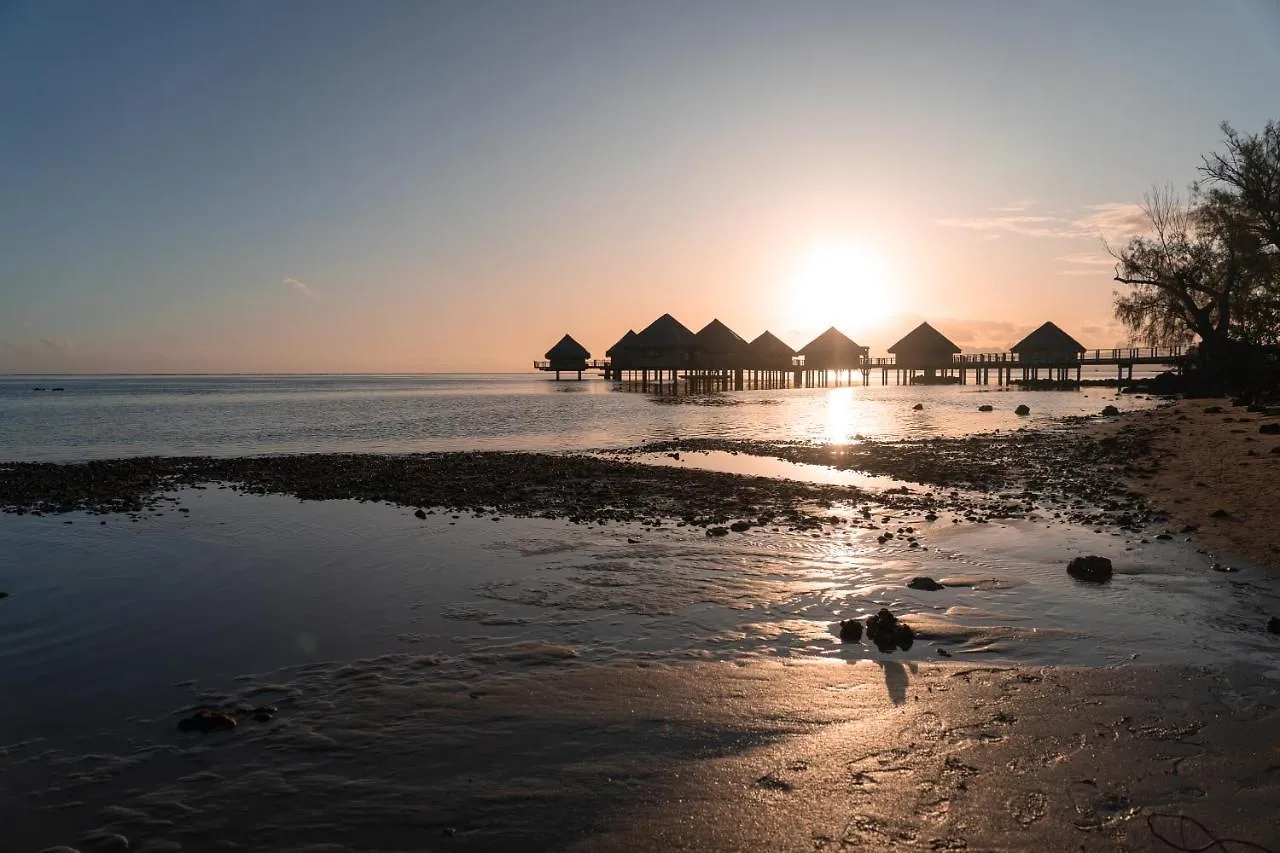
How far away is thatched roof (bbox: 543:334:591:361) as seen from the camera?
107 metres

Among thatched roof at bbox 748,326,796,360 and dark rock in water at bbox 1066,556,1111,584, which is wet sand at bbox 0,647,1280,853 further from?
thatched roof at bbox 748,326,796,360

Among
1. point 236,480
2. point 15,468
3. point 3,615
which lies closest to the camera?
point 3,615

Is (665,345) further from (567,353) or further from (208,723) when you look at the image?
(208,723)

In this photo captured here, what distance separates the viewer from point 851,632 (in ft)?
23.9

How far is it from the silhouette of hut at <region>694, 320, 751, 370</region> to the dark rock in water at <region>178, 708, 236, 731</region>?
8156cm

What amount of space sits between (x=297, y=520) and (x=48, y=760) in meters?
9.60

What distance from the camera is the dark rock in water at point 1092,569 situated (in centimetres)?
920

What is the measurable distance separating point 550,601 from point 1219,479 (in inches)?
523

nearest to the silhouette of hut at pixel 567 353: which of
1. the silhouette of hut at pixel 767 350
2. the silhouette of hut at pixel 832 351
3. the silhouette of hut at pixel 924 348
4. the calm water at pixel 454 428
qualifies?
the silhouette of hut at pixel 767 350

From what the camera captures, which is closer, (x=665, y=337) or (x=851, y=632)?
(x=851, y=632)

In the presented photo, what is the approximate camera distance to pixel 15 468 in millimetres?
22844

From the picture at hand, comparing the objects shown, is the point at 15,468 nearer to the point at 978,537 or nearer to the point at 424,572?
the point at 424,572

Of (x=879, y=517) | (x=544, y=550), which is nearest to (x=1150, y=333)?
(x=879, y=517)

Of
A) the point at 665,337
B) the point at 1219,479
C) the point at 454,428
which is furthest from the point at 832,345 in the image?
the point at 1219,479
